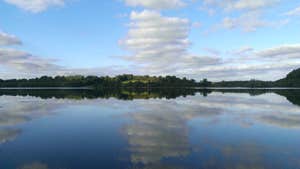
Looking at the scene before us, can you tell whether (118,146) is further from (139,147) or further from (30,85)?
(30,85)

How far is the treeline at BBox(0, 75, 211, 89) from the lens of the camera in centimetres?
13538

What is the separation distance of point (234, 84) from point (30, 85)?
11966 centimetres

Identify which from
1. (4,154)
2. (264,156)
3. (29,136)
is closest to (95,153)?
(4,154)

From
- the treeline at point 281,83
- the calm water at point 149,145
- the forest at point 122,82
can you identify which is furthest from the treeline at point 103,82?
the calm water at point 149,145

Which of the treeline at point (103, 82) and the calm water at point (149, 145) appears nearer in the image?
the calm water at point (149, 145)

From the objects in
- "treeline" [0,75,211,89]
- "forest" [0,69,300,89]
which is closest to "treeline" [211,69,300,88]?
"forest" [0,69,300,89]

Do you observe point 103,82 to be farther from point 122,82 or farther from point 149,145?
point 149,145

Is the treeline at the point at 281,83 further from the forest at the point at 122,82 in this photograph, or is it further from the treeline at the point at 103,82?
the treeline at the point at 103,82

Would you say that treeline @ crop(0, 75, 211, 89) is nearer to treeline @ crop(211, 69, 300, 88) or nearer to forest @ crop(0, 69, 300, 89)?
forest @ crop(0, 69, 300, 89)

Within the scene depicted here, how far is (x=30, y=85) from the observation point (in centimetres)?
14162

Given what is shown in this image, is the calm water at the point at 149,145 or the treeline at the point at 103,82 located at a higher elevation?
the treeline at the point at 103,82

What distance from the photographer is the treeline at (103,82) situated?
135m

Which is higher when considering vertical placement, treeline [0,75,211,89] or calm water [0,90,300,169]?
treeline [0,75,211,89]

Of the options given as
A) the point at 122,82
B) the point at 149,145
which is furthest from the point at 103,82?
the point at 149,145
